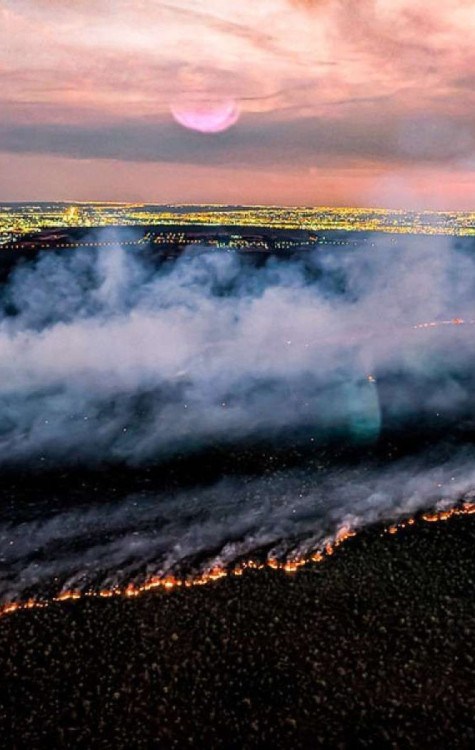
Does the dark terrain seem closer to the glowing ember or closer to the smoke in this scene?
the glowing ember

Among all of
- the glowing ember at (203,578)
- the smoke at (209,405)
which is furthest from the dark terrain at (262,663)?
the smoke at (209,405)

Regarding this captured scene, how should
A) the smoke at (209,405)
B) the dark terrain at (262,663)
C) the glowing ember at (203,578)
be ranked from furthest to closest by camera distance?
the smoke at (209,405)
the glowing ember at (203,578)
the dark terrain at (262,663)

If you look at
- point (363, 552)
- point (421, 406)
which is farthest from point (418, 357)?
point (363, 552)

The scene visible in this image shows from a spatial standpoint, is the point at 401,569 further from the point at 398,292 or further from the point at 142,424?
the point at 398,292

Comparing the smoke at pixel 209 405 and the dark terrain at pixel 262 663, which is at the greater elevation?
the smoke at pixel 209 405

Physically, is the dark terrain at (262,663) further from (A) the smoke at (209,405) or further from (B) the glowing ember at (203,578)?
(A) the smoke at (209,405)

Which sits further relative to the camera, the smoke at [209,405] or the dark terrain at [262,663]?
the smoke at [209,405]

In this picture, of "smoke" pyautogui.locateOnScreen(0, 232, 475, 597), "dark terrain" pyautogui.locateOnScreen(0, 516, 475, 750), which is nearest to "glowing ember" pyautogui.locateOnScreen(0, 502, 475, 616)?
"dark terrain" pyautogui.locateOnScreen(0, 516, 475, 750)
